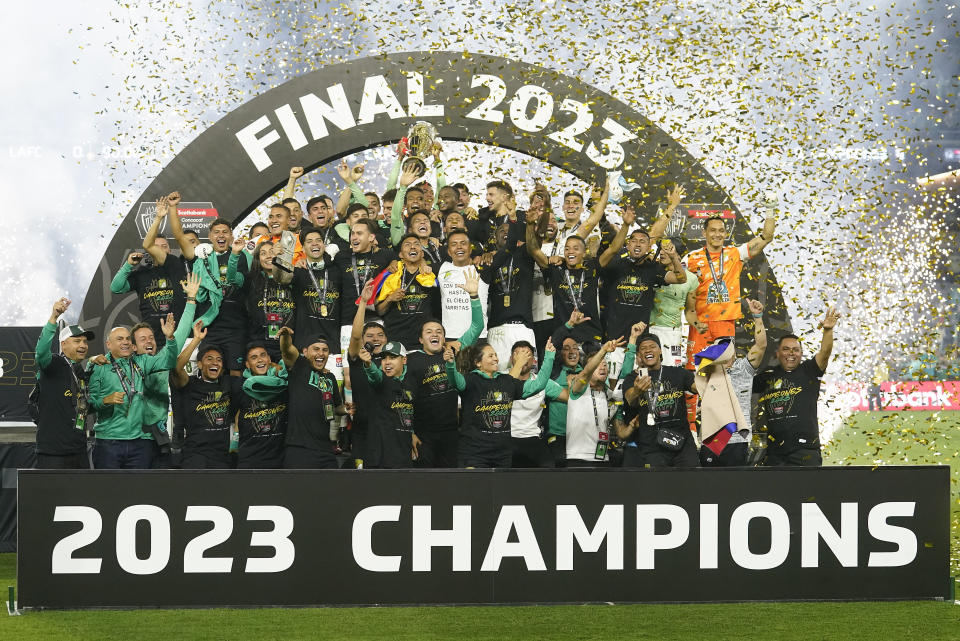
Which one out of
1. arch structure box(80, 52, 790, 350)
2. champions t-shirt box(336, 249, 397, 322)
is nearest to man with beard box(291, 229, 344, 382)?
champions t-shirt box(336, 249, 397, 322)

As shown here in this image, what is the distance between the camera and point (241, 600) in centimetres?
731

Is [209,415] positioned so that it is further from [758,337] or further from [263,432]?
[758,337]

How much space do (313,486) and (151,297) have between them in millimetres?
3268

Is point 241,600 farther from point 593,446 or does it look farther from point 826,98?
point 826,98

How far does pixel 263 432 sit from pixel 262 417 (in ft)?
0.37

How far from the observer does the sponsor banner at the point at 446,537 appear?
729cm

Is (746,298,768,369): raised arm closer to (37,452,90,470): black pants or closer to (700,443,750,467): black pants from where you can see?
(700,443,750,467): black pants

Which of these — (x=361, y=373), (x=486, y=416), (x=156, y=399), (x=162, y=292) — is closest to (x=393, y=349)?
(x=361, y=373)

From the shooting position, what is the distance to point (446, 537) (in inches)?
291

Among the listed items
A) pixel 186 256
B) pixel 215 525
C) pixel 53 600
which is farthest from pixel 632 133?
pixel 53 600

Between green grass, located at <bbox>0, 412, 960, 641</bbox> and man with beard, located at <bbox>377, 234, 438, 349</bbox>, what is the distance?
2.54 m

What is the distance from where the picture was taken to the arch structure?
1166 centimetres

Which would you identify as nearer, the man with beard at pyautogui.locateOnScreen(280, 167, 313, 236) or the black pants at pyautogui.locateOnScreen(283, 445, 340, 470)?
the black pants at pyautogui.locateOnScreen(283, 445, 340, 470)

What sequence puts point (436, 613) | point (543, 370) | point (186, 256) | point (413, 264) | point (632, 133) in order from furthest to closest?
1. point (632, 133)
2. point (186, 256)
3. point (413, 264)
4. point (543, 370)
5. point (436, 613)
